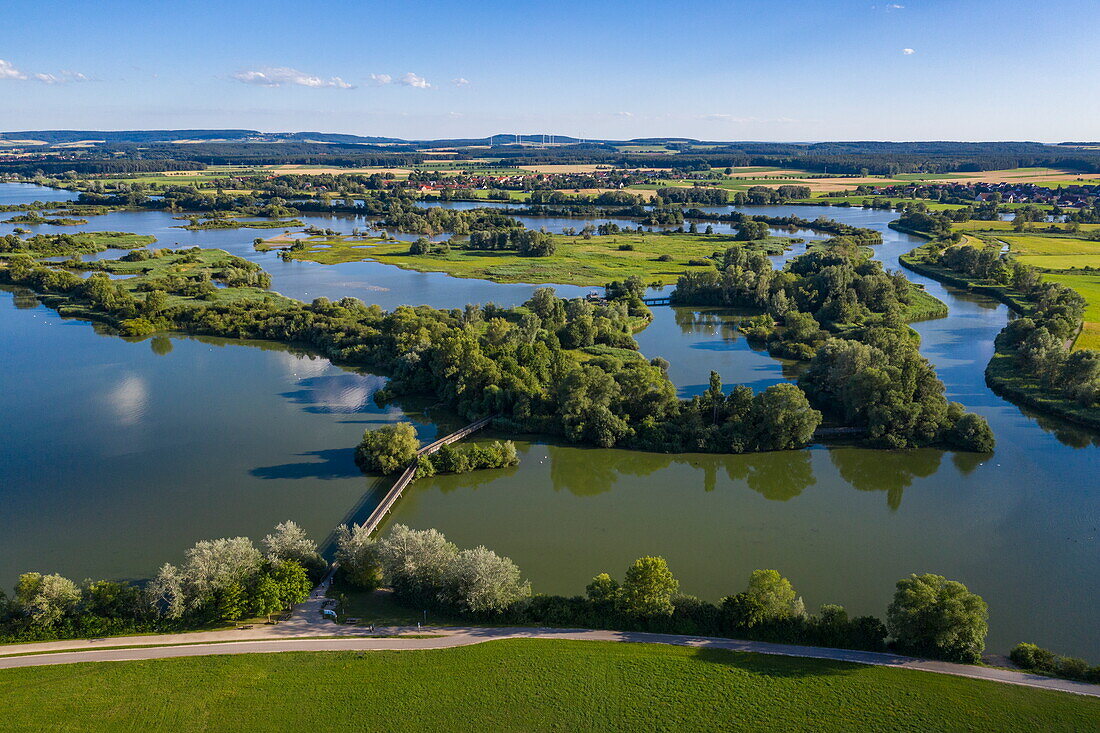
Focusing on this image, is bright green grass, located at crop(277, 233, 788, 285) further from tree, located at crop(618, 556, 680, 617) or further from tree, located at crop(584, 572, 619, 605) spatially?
tree, located at crop(618, 556, 680, 617)

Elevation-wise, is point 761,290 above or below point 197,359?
above

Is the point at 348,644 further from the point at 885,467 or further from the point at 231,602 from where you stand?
the point at 885,467

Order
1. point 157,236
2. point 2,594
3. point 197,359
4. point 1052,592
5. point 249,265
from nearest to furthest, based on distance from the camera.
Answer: point 2,594 → point 1052,592 → point 197,359 → point 249,265 → point 157,236

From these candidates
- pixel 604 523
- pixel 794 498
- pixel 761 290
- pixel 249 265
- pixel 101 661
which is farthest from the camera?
pixel 249 265

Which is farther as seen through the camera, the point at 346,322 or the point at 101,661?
the point at 346,322

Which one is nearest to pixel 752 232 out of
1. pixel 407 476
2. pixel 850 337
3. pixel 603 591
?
pixel 850 337

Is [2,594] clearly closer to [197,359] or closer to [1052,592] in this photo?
[197,359]

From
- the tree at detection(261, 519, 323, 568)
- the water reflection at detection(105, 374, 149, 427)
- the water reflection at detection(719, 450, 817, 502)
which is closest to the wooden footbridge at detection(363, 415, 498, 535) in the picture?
the tree at detection(261, 519, 323, 568)

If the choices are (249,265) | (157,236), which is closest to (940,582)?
(249,265)
